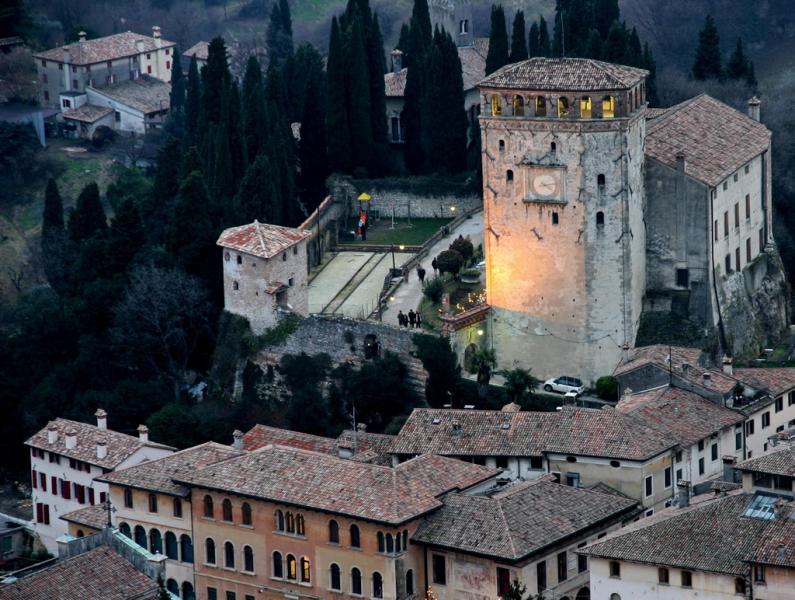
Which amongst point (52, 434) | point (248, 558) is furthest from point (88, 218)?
point (248, 558)

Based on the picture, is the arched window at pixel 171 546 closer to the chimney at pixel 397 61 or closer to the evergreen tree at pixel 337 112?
the evergreen tree at pixel 337 112

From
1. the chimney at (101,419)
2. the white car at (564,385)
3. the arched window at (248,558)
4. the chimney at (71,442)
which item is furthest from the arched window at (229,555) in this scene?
the white car at (564,385)

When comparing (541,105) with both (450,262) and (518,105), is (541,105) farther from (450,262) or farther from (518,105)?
(450,262)

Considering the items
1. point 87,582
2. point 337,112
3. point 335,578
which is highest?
point 337,112

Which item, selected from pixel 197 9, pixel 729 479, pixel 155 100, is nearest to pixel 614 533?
pixel 729 479

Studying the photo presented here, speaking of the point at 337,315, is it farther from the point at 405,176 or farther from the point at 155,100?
the point at 155,100

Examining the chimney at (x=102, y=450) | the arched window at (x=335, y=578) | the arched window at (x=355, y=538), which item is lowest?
the arched window at (x=335, y=578)

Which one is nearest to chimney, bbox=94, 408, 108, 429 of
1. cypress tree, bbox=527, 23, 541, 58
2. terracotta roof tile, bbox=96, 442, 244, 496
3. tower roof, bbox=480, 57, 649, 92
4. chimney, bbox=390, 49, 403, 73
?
terracotta roof tile, bbox=96, 442, 244, 496
